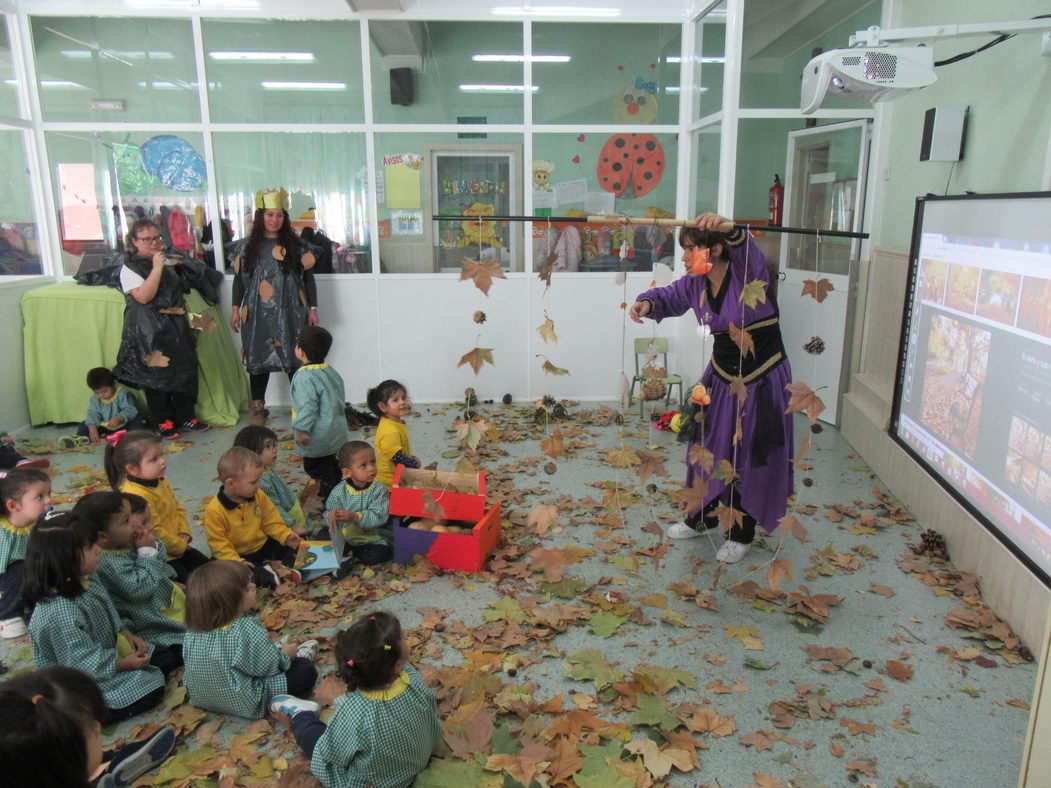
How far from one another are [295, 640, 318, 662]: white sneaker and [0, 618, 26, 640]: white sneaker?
1.11 metres

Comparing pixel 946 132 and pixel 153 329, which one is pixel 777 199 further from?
pixel 153 329

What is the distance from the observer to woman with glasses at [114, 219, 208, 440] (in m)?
5.40

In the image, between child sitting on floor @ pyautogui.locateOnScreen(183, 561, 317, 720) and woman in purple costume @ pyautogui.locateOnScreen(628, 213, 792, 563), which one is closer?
child sitting on floor @ pyautogui.locateOnScreen(183, 561, 317, 720)

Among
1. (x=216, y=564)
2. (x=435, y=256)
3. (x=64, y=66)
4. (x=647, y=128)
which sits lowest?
(x=216, y=564)

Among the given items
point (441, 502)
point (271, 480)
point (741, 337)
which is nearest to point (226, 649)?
point (441, 502)

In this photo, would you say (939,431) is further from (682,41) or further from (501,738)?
(682,41)

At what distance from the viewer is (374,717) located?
6.68 feet

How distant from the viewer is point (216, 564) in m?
2.41

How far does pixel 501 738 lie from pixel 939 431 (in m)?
2.61

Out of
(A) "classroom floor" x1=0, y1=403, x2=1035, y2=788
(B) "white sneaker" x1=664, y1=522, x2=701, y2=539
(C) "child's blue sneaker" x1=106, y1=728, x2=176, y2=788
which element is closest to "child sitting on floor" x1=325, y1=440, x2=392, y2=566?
(A) "classroom floor" x1=0, y1=403, x2=1035, y2=788

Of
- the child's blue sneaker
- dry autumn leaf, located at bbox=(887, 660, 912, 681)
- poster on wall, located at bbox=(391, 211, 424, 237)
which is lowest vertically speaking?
dry autumn leaf, located at bbox=(887, 660, 912, 681)

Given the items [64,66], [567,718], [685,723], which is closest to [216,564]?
[567,718]

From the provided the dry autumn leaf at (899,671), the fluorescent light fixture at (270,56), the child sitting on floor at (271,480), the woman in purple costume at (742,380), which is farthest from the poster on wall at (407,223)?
the dry autumn leaf at (899,671)

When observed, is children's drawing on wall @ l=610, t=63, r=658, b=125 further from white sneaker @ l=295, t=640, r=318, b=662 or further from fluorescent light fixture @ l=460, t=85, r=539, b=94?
white sneaker @ l=295, t=640, r=318, b=662
